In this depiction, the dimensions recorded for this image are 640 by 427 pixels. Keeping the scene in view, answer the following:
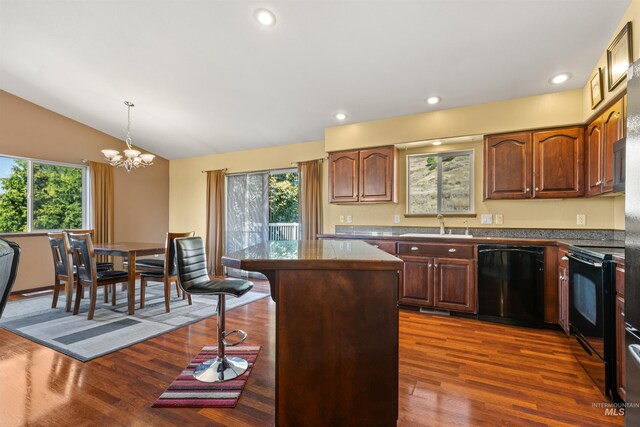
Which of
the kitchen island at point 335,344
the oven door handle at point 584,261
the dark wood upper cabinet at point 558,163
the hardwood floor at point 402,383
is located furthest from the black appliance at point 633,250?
the dark wood upper cabinet at point 558,163

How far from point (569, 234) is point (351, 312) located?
3.32 meters

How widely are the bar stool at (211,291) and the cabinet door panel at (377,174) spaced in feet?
7.99

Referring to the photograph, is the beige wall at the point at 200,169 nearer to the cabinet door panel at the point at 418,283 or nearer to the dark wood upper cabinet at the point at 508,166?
the cabinet door panel at the point at 418,283

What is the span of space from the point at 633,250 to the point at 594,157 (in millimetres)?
2283

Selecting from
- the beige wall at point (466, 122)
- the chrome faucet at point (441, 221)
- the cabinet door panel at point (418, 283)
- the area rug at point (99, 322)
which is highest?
the beige wall at point (466, 122)

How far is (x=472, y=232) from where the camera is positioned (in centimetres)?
390

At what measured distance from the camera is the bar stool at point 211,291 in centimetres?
215

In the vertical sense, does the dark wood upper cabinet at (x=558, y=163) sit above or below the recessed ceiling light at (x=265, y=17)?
below

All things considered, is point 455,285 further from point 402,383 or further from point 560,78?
point 560,78

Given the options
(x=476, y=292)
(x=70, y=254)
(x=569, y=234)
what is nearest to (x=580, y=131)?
(x=569, y=234)

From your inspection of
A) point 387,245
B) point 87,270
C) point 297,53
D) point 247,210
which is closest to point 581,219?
point 387,245

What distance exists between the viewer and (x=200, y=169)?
259 inches

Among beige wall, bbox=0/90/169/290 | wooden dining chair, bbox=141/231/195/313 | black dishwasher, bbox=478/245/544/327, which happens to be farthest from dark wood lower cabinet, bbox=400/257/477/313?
beige wall, bbox=0/90/169/290

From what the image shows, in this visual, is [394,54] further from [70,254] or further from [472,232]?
[70,254]
